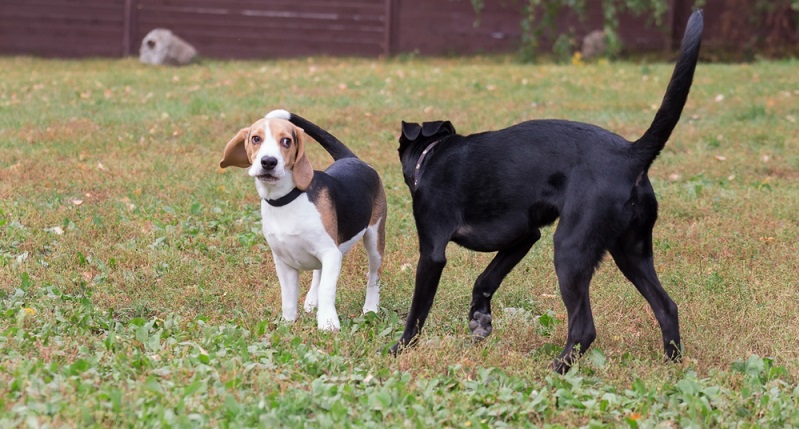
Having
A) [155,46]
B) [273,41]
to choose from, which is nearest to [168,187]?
[155,46]

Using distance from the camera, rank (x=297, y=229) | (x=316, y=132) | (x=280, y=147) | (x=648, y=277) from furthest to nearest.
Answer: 1. (x=316, y=132)
2. (x=297, y=229)
3. (x=280, y=147)
4. (x=648, y=277)

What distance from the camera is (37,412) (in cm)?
368

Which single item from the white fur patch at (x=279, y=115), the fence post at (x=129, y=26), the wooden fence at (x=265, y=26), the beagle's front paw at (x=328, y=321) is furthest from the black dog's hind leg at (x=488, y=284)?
the fence post at (x=129, y=26)

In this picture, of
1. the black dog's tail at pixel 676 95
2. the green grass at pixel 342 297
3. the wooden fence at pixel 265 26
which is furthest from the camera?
the wooden fence at pixel 265 26

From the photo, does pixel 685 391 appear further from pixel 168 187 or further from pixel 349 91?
pixel 349 91

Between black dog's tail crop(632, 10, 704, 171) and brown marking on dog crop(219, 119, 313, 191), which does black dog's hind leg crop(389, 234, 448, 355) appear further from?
black dog's tail crop(632, 10, 704, 171)

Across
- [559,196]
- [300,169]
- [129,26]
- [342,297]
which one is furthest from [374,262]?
[129,26]

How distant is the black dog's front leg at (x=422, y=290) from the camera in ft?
15.3

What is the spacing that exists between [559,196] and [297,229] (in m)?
1.35

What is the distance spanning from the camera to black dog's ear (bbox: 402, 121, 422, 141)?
4.92 metres

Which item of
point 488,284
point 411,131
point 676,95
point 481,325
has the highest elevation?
point 676,95

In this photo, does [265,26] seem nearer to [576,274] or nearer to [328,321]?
[328,321]

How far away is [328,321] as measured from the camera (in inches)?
197

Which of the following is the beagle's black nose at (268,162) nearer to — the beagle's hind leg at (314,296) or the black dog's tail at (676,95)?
the beagle's hind leg at (314,296)
